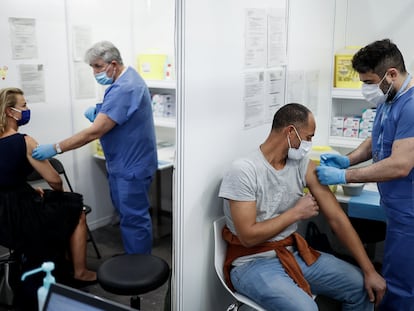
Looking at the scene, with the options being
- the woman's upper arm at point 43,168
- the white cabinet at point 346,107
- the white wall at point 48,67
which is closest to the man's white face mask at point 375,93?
the white cabinet at point 346,107

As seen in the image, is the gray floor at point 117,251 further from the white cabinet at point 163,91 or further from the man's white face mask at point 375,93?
the man's white face mask at point 375,93

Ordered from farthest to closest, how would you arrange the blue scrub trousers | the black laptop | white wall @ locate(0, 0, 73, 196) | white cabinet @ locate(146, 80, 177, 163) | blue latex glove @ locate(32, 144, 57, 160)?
1. white cabinet @ locate(146, 80, 177, 163)
2. white wall @ locate(0, 0, 73, 196)
3. the blue scrub trousers
4. blue latex glove @ locate(32, 144, 57, 160)
5. the black laptop

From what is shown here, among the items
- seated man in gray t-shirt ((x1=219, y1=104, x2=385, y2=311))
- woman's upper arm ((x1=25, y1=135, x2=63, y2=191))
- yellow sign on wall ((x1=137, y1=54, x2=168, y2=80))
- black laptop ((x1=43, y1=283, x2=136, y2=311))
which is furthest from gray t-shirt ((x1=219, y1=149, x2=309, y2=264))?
yellow sign on wall ((x1=137, y1=54, x2=168, y2=80))

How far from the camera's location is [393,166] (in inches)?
72.1

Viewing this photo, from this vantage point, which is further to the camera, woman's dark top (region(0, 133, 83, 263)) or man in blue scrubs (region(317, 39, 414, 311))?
woman's dark top (region(0, 133, 83, 263))

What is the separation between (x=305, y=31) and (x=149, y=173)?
1.28 m

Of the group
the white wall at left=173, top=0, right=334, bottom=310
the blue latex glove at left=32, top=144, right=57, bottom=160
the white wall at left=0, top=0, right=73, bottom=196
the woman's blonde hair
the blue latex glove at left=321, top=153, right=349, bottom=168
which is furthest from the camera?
the white wall at left=0, top=0, right=73, bottom=196

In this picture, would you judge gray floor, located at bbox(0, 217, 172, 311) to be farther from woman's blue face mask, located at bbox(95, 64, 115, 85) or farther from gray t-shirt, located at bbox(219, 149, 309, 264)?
woman's blue face mask, located at bbox(95, 64, 115, 85)

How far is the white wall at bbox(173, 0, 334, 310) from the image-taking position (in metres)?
1.76

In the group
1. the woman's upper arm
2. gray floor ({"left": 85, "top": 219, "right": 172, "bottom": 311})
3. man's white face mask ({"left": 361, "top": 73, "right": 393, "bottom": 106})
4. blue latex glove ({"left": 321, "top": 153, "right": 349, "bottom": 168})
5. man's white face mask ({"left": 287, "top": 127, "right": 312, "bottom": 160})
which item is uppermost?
man's white face mask ({"left": 361, "top": 73, "right": 393, "bottom": 106})

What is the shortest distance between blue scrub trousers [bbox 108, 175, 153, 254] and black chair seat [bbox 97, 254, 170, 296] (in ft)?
2.40

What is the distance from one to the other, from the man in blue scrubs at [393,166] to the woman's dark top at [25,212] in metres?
1.48

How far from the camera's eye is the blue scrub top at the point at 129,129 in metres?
2.68

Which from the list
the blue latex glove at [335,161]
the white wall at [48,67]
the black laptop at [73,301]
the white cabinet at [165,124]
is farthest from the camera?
the white cabinet at [165,124]
